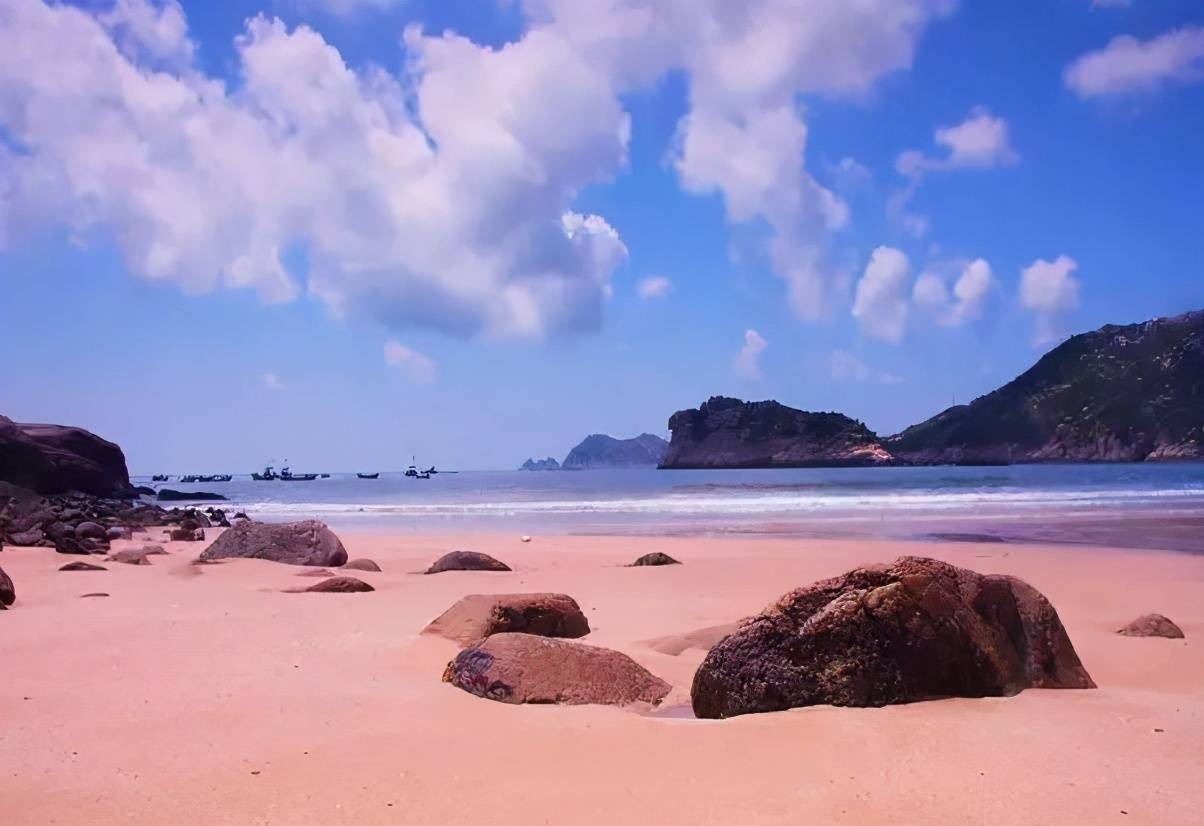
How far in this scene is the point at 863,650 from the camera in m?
4.48

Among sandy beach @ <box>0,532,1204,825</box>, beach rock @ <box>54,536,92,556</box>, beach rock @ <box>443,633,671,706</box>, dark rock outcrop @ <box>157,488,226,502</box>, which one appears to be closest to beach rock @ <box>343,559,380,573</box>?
beach rock @ <box>54,536,92,556</box>

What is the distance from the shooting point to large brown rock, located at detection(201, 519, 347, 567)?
12.9 meters

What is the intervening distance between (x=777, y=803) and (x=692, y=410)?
18457 centimetres

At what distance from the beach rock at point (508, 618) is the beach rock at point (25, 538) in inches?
486

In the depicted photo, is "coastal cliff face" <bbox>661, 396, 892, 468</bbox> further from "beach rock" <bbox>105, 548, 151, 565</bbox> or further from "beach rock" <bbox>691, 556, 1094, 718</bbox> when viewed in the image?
"beach rock" <bbox>691, 556, 1094, 718</bbox>

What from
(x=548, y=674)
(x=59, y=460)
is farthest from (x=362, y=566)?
(x=59, y=460)

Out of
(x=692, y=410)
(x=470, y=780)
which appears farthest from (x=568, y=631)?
(x=692, y=410)

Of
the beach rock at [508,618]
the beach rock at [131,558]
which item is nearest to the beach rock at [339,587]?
the beach rock at [508,618]

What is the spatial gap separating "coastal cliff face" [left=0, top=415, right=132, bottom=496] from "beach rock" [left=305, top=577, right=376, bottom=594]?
31.8m

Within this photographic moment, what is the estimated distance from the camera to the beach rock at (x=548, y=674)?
15.8ft

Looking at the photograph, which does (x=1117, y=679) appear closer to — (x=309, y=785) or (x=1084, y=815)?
(x=1084, y=815)

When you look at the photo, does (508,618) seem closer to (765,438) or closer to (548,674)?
(548,674)

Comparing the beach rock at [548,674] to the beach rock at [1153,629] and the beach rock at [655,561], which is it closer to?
the beach rock at [1153,629]

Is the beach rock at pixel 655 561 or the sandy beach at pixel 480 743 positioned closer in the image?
the sandy beach at pixel 480 743
